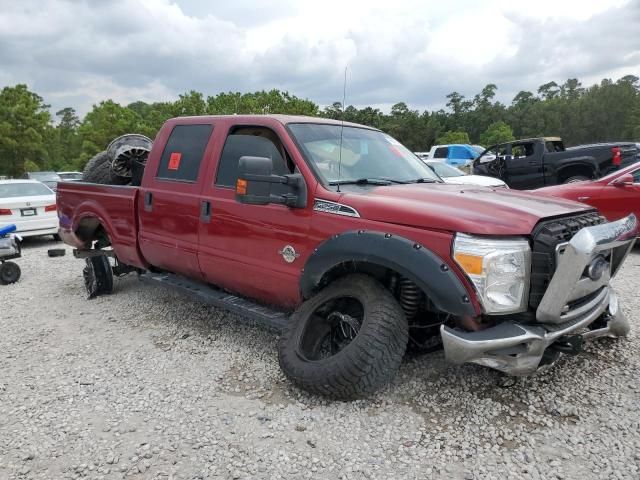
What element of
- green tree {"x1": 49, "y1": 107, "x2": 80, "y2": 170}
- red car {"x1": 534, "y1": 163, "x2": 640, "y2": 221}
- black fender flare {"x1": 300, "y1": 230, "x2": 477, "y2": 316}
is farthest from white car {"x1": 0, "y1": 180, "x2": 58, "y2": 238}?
green tree {"x1": 49, "y1": 107, "x2": 80, "y2": 170}

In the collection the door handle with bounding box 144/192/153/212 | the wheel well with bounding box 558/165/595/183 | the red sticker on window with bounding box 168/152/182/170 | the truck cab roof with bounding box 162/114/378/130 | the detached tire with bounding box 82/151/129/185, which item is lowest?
the wheel well with bounding box 558/165/595/183

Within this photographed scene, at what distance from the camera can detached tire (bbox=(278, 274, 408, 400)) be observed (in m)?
3.06

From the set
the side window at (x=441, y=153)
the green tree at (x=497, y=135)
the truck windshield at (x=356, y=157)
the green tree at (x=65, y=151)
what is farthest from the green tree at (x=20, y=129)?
the green tree at (x=497, y=135)

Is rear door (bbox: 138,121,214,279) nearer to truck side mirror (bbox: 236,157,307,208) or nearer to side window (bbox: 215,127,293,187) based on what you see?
side window (bbox: 215,127,293,187)

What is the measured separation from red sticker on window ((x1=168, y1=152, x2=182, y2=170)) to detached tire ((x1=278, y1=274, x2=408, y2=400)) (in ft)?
6.60

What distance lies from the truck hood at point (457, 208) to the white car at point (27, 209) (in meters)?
7.97

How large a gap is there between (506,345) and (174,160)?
3.33 meters

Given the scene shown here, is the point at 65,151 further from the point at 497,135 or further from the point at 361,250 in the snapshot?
the point at 361,250

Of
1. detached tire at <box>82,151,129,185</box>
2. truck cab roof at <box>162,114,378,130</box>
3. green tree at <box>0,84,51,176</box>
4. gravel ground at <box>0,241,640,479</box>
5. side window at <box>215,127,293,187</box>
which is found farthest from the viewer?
green tree at <box>0,84,51,176</box>

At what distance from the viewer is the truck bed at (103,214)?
5.12 m

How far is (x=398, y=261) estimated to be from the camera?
2.99 m

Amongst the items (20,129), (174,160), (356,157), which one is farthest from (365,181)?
(20,129)

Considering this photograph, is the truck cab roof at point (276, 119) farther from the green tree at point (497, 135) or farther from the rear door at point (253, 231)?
the green tree at point (497, 135)

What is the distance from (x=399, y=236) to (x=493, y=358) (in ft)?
2.86
